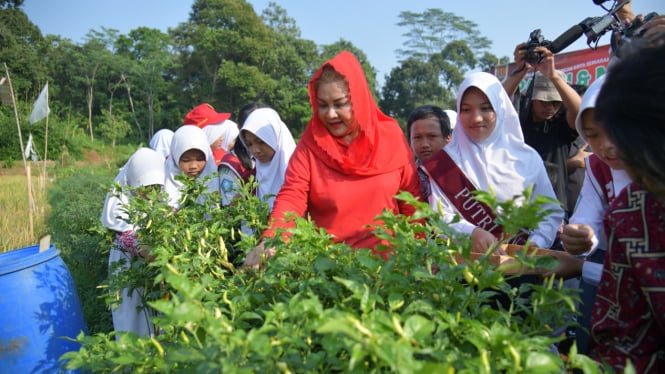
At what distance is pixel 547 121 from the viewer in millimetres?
2559

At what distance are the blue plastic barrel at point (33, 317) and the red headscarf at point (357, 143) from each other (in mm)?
1380

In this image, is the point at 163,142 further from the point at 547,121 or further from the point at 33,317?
the point at 547,121

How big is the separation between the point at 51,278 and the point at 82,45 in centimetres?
3013

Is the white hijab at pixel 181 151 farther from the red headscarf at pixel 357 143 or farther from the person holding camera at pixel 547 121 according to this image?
the person holding camera at pixel 547 121

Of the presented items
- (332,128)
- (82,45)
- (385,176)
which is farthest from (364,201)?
(82,45)

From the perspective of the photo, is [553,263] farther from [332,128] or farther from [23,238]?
[23,238]

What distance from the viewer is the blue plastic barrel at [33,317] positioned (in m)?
2.14

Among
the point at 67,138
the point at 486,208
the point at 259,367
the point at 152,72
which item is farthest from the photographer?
the point at 152,72

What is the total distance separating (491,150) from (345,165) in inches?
24.2

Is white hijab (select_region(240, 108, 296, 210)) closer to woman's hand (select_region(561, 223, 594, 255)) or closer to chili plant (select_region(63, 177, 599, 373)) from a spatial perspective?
chili plant (select_region(63, 177, 599, 373))

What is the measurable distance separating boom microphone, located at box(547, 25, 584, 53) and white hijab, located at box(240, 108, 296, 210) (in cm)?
150

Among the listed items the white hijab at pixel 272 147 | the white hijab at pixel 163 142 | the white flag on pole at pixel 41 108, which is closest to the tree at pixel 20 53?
the white flag on pole at pixel 41 108

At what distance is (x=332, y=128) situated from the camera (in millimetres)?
2070

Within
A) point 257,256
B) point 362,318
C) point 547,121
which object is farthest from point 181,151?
point 362,318
